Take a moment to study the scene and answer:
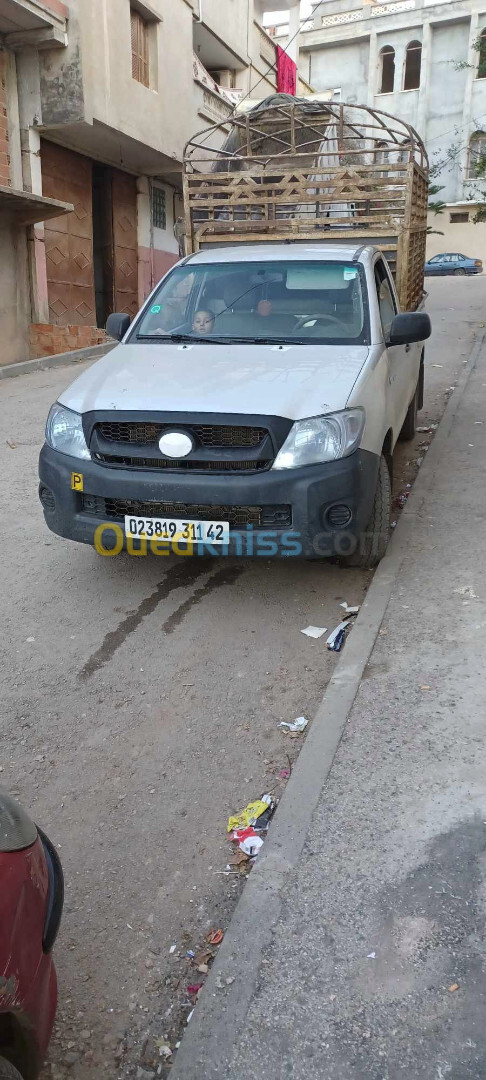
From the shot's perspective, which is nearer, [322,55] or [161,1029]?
[161,1029]

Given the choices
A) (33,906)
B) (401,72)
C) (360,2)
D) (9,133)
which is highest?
(360,2)

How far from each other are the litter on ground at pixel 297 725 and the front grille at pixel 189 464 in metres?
1.21

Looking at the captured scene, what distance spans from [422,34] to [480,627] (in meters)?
46.5

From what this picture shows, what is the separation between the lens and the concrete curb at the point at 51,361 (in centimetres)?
1334

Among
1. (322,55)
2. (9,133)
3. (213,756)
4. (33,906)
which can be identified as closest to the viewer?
(33,906)

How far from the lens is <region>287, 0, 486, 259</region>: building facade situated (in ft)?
135

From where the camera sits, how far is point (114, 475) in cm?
405

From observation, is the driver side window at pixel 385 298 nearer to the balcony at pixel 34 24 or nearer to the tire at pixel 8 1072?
the tire at pixel 8 1072

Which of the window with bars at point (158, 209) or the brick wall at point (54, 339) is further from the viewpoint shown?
the window with bars at point (158, 209)

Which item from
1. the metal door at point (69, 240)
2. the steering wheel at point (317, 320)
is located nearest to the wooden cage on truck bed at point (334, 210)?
the steering wheel at point (317, 320)

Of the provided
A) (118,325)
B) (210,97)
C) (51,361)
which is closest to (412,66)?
(210,97)

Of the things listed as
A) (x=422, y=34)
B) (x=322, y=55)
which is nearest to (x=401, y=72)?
(x=422, y=34)

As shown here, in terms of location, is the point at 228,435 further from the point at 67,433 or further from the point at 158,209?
the point at 158,209

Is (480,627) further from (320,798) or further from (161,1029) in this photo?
(161,1029)
